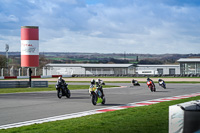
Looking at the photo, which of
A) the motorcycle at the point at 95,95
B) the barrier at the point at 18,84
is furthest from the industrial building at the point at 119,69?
the motorcycle at the point at 95,95

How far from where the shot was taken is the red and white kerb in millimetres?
37750

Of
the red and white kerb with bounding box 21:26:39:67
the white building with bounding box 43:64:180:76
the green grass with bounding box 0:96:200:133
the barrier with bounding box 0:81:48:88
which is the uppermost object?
the red and white kerb with bounding box 21:26:39:67

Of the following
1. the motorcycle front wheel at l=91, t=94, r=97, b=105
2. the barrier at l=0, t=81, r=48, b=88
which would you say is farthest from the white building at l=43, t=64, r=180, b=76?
the motorcycle front wheel at l=91, t=94, r=97, b=105

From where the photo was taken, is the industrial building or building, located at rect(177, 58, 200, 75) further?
the industrial building

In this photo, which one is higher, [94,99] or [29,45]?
[29,45]

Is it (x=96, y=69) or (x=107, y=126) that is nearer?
(x=107, y=126)

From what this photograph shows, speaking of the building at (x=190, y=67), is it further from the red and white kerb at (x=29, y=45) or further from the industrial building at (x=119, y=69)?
the red and white kerb at (x=29, y=45)

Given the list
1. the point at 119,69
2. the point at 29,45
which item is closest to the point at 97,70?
the point at 119,69

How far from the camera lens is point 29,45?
37969mm

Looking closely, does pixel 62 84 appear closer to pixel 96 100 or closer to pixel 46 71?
pixel 96 100

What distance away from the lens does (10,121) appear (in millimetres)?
12266

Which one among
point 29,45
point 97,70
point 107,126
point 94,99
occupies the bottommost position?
point 107,126

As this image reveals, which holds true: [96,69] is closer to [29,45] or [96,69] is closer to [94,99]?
[29,45]

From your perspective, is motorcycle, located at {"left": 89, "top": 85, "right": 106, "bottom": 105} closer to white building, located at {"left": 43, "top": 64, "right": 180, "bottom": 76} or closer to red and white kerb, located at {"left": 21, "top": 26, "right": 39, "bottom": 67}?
red and white kerb, located at {"left": 21, "top": 26, "right": 39, "bottom": 67}
